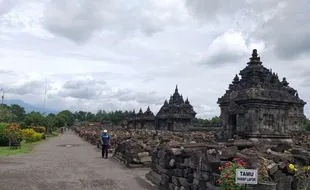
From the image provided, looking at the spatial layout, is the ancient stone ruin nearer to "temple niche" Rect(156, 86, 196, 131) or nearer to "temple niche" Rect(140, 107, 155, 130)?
"temple niche" Rect(156, 86, 196, 131)

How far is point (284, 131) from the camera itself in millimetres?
14188

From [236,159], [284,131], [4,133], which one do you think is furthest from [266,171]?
[4,133]

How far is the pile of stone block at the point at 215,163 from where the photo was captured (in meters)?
6.79

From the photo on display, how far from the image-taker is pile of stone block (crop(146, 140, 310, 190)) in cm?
679

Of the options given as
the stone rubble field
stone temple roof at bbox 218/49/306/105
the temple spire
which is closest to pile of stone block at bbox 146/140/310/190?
the stone rubble field

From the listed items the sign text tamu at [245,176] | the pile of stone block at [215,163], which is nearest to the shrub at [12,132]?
the pile of stone block at [215,163]

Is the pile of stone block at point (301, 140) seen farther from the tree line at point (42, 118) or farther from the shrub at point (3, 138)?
the shrub at point (3, 138)

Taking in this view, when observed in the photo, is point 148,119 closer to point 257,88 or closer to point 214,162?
point 257,88

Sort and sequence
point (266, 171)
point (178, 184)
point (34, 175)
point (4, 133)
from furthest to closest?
1. point (4, 133)
2. point (34, 175)
3. point (178, 184)
4. point (266, 171)

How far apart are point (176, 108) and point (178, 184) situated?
22255 mm

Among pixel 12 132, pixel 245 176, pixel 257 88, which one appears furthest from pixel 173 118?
pixel 245 176

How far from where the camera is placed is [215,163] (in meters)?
7.32

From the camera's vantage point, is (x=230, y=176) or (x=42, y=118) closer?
(x=230, y=176)

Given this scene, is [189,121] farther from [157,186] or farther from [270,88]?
[157,186]
